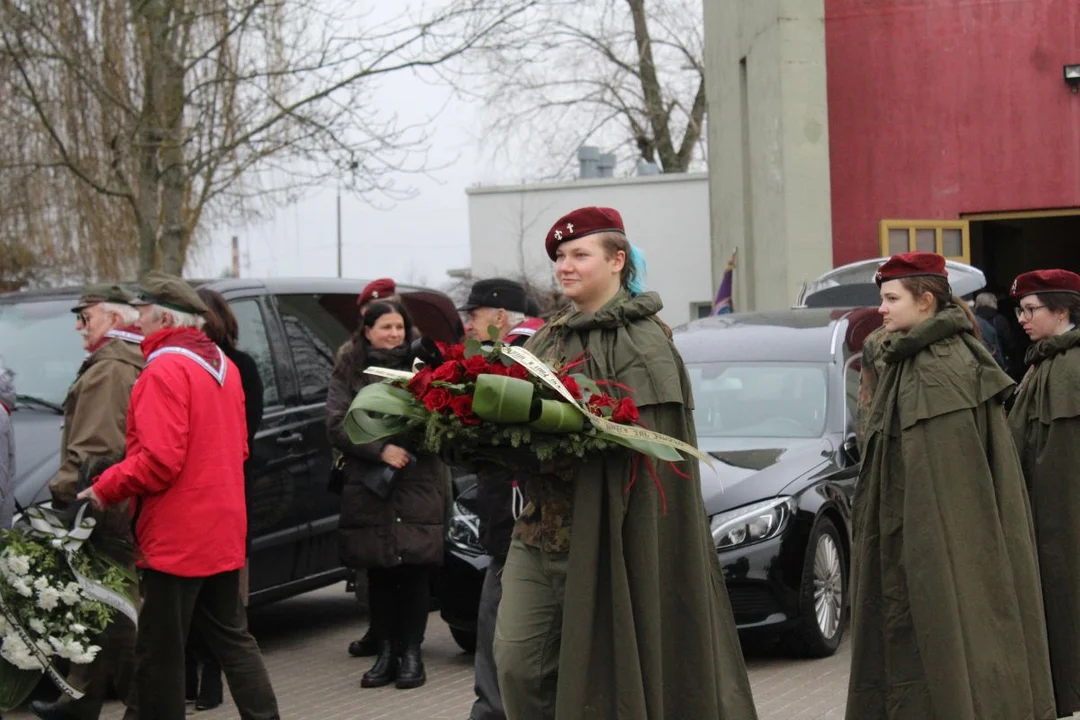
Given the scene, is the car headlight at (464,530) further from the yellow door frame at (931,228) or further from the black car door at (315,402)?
the yellow door frame at (931,228)

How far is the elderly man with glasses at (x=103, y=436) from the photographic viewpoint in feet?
21.3

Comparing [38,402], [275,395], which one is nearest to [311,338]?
[275,395]

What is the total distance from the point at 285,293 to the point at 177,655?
11.6ft

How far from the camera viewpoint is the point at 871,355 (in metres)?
6.33

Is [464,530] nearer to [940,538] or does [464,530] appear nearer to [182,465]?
[182,465]

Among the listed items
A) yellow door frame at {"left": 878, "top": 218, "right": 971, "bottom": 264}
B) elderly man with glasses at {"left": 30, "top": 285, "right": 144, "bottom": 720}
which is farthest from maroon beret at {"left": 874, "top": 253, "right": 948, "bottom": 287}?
yellow door frame at {"left": 878, "top": 218, "right": 971, "bottom": 264}

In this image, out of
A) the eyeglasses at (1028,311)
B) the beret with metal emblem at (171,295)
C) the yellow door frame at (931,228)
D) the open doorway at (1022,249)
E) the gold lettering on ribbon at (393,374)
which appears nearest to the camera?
the gold lettering on ribbon at (393,374)

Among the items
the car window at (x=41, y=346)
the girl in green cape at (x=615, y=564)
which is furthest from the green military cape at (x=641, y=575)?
the car window at (x=41, y=346)

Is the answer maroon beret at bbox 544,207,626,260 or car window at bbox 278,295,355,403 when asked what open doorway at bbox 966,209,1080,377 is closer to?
car window at bbox 278,295,355,403

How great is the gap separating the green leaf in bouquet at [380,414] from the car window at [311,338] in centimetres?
424

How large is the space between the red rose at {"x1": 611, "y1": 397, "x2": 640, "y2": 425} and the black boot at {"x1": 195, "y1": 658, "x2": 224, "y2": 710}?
386cm

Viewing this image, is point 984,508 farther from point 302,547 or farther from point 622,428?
point 302,547

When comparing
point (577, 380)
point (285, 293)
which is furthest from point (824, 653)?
point (577, 380)

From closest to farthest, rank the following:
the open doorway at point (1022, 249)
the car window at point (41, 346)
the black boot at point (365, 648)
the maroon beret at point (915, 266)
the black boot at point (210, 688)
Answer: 1. the maroon beret at point (915, 266)
2. the black boot at point (210, 688)
3. the car window at point (41, 346)
4. the black boot at point (365, 648)
5. the open doorway at point (1022, 249)
